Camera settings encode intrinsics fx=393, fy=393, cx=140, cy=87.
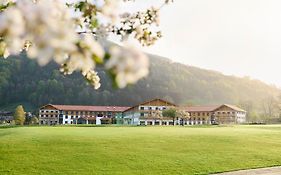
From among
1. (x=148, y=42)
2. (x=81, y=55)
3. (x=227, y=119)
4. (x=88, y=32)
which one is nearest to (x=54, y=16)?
(x=81, y=55)

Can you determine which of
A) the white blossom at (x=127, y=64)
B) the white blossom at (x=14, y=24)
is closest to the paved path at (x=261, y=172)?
the white blossom at (x=127, y=64)

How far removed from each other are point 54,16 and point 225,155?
109 feet

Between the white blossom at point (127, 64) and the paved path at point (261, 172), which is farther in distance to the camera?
the paved path at point (261, 172)

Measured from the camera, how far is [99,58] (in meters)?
3.33

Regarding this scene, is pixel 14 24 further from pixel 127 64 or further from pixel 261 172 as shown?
pixel 261 172

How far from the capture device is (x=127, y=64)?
10.1 ft

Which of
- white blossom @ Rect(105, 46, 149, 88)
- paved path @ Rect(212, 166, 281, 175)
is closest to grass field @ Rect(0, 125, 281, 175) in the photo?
paved path @ Rect(212, 166, 281, 175)

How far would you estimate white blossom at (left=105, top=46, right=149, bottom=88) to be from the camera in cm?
305

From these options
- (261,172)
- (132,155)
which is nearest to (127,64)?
(261,172)

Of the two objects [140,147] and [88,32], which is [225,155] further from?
[88,32]

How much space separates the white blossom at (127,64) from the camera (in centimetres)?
305

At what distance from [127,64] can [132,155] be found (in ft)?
101

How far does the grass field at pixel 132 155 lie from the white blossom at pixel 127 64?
83.2ft

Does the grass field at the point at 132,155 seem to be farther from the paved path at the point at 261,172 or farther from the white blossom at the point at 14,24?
the white blossom at the point at 14,24
